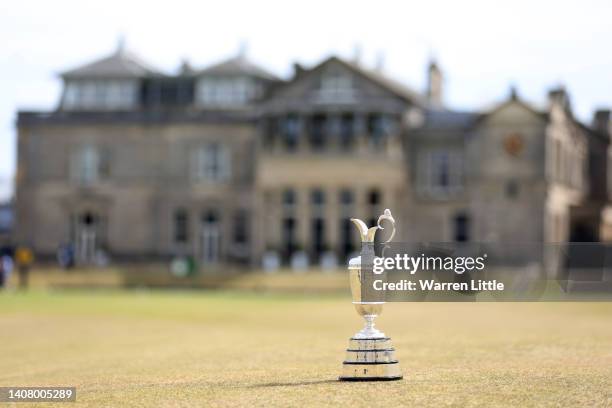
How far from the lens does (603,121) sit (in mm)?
83625

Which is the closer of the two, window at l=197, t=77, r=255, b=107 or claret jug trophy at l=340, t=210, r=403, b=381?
claret jug trophy at l=340, t=210, r=403, b=381

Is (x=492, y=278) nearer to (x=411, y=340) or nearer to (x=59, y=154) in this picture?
(x=411, y=340)

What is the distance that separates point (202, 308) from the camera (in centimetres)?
4809

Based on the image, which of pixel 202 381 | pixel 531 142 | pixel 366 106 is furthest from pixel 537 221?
pixel 202 381

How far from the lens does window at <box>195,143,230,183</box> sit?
7669 centimetres

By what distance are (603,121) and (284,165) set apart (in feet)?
74.2

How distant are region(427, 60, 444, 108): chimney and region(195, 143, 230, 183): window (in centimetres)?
1281

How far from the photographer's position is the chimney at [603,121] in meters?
83.2

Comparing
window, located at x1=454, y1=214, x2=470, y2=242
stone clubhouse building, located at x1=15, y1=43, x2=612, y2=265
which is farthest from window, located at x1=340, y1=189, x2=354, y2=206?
window, located at x1=454, y1=214, x2=470, y2=242

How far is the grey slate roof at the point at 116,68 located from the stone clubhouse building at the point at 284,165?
13 centimetres

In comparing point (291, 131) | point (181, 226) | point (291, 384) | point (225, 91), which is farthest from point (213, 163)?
point (291, 384)

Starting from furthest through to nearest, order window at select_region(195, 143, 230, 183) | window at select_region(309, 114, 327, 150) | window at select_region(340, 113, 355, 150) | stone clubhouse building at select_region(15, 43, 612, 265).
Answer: window at select_region(195, 143, 230, 183) < window at select_region(309, 114, 327, 150) < window at select_region(340, 113, 355, 150) < stone clubhouse building at select_region(15, 43, 612, 265)

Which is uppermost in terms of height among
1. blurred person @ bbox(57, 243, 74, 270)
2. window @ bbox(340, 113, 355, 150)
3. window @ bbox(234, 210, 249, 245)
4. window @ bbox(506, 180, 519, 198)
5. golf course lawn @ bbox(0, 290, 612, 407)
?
window @ bbox(340, 113, 355, 150)

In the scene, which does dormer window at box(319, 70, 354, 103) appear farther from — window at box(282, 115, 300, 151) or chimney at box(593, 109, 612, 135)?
chimney at box(593, 109, 612, 135)
